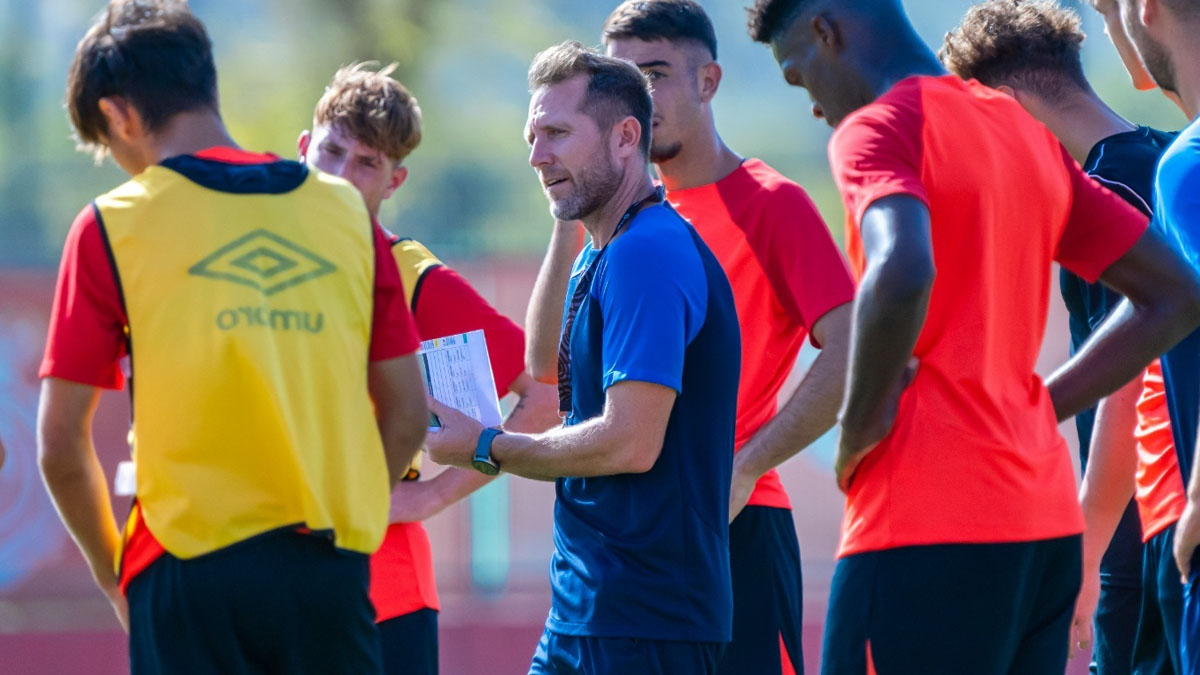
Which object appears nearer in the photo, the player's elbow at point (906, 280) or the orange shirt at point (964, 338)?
the player's elbow at point (906, 280)

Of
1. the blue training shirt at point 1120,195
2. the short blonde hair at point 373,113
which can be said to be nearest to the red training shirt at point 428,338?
the short blonde hair at point 373,113

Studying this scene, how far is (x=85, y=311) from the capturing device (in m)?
2.39

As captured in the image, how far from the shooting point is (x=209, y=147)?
256 centimetres

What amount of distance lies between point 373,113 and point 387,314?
1310 mm

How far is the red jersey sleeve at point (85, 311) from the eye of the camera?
7.84 feet

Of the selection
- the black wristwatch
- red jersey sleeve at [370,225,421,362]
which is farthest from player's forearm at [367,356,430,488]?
the black wristwatch

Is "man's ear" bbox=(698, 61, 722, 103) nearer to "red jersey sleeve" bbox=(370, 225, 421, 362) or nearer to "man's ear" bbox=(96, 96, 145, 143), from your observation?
"red jersey sleeve" bbox=(370, 225, 421, 362)

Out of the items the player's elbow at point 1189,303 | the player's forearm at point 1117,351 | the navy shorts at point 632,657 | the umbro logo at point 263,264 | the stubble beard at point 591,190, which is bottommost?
the navy shorts at point 632,657

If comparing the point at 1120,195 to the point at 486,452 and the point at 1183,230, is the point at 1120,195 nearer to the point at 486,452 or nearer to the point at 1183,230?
the point at 1183,230

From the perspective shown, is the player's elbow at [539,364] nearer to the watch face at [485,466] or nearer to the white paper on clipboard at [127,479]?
the watch face at [485,466]

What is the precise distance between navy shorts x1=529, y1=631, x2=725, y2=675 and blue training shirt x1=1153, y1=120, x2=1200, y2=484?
99cm

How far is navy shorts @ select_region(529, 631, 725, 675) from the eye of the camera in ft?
8.98

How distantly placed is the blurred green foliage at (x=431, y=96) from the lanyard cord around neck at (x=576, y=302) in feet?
18.0

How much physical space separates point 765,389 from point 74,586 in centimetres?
563
